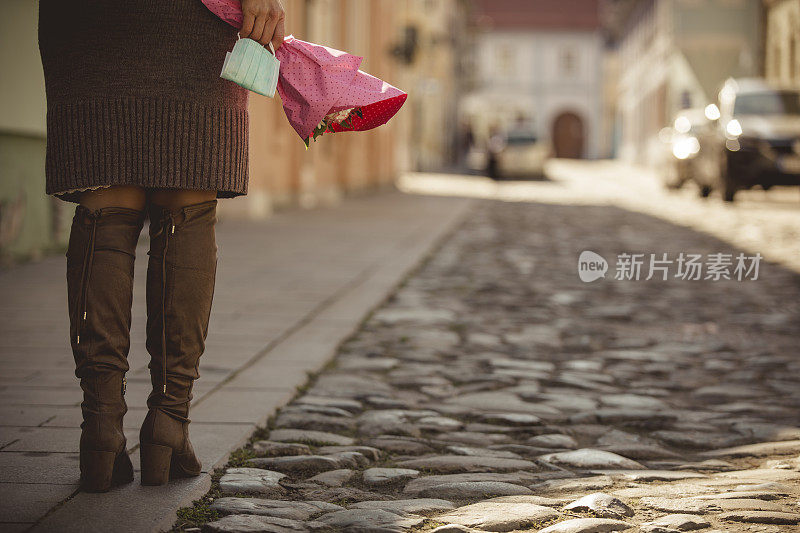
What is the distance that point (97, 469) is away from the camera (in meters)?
2.68

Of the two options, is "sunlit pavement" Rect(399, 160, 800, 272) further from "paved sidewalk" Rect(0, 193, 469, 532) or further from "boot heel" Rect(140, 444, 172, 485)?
"boot heel" Rect(140, 444, 172, 485)

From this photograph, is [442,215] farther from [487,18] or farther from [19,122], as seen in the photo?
[487,18]

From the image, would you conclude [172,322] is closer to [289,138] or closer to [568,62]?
[289,138]

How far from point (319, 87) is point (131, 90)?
1.56 ft

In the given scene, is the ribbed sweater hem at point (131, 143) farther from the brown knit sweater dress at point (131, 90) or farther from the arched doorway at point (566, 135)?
the arched doorway at point (566, 135)

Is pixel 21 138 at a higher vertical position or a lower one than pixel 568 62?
lower

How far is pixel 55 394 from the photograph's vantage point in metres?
3.96

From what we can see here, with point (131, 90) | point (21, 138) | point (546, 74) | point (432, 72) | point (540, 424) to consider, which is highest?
point (546, 74)

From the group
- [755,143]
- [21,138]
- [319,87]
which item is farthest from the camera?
[755,143]

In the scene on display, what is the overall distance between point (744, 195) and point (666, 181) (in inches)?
93.4

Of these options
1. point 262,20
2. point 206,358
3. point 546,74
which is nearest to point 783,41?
point 206,358

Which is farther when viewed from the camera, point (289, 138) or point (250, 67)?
point (289, 138)

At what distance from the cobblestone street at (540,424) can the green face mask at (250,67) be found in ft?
3.34

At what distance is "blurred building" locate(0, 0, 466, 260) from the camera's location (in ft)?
25.1
